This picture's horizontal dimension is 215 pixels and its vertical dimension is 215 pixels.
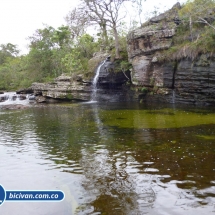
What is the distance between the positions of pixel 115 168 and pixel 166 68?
1647 cm

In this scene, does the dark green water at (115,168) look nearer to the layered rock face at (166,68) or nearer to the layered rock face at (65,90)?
the layered rock face at (166,68)

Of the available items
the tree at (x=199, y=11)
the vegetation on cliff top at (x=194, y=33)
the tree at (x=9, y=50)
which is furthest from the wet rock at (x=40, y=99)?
the tree at (x=9, y=50)

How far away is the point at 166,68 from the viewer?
21.3m

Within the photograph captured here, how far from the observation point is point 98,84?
26.3 m

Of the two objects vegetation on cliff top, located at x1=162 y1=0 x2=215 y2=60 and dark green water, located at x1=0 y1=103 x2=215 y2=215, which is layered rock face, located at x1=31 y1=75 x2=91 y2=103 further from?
dark green water, located at x1=0 y1=103 x2=215 y2=215

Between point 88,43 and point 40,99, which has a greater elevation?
point 88,43

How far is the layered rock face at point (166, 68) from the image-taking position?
18.7 metres

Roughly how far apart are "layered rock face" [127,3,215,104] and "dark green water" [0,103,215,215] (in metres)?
7.74

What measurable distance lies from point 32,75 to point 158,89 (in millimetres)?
23085

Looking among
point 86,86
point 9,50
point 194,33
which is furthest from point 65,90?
point 9,50

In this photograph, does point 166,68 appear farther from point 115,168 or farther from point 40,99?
point 115,168

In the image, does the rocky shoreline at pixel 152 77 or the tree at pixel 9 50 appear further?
the tree at pixel 9 50

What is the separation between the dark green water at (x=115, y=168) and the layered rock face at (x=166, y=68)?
7.74m

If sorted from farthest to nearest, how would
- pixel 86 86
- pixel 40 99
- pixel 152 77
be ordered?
pixel 40 99
pixel 86 86
pixel 152 77
